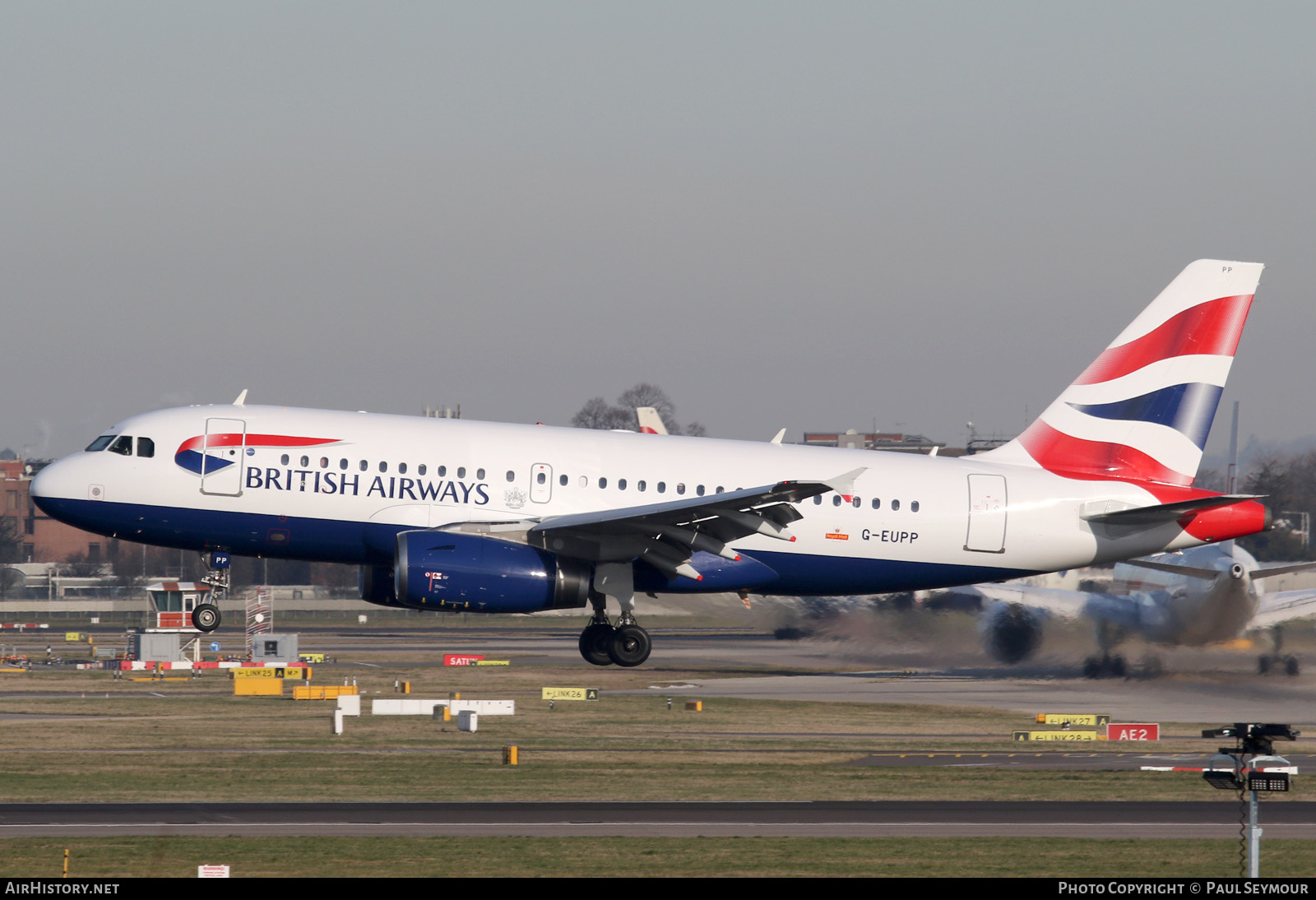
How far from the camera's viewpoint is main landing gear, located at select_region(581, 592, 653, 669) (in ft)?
108

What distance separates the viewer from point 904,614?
43375mm

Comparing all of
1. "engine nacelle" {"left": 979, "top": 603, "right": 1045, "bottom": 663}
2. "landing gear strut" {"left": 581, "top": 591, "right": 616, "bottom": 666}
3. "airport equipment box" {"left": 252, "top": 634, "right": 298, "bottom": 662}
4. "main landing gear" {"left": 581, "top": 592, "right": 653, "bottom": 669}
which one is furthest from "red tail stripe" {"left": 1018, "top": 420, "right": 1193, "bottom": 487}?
"airport equipment box" {"left": 252, "top": 634, "right": 298, "bottom": 662}

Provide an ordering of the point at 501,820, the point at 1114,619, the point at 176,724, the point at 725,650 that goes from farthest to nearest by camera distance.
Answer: the point at 725,650, the point at 1114,619, the point at 176,724, the point at 501,820

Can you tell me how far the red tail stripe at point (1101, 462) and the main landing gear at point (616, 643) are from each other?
10024mm

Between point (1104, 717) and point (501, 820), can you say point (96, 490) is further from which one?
point (1104, 717)

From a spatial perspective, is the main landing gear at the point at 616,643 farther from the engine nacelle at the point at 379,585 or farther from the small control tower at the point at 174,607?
the small control tower at the point at 174,607

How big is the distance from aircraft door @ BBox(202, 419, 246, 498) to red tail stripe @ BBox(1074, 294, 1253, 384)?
19333mm

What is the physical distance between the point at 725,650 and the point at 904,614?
38.5ft

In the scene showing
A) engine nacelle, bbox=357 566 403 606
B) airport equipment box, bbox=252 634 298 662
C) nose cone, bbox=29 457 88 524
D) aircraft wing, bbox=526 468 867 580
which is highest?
nose cone, bbox=29 457 88 524

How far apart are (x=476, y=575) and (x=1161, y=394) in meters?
16.2

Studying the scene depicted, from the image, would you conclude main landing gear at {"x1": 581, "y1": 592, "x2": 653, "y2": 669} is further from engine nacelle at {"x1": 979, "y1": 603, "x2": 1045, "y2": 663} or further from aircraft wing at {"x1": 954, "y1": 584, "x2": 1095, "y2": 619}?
engine nacelle at {"x1": 979, "y1": 603, "x2": 1045, "y2": 663}

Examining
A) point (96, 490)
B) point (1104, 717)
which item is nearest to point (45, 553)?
point (96, 490)

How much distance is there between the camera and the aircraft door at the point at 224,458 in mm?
30547

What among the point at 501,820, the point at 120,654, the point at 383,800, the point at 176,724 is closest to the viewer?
the point at 501,820
